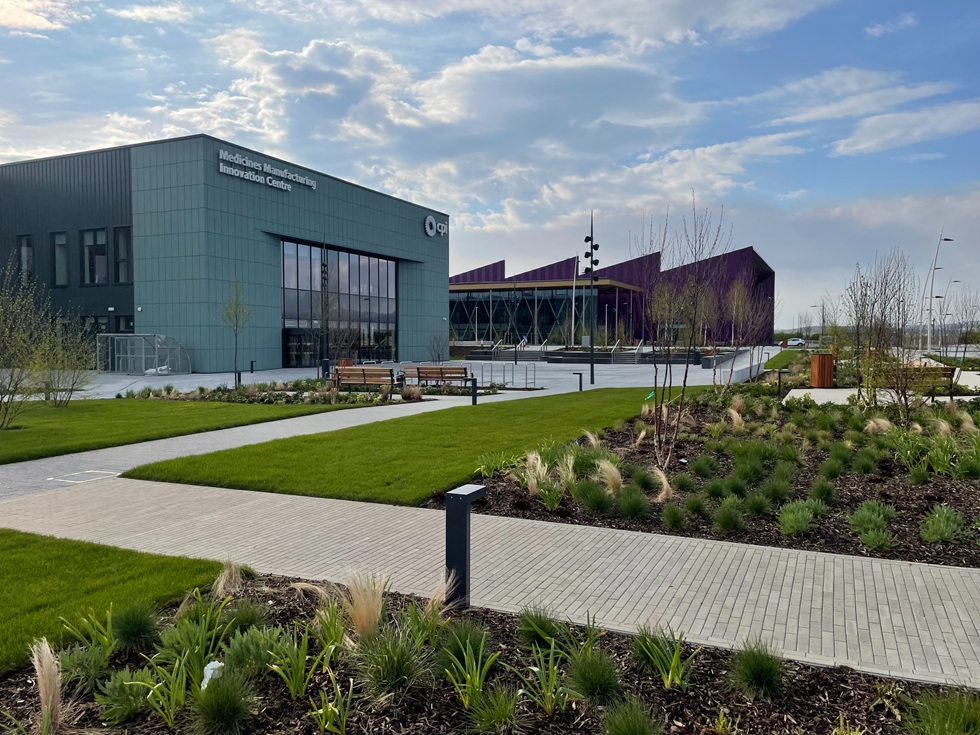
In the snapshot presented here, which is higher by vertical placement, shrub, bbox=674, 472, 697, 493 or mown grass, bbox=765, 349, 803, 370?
mown grass, bbox=765, 349, 803, 370

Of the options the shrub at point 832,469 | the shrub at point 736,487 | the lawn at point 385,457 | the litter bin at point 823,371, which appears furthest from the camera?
the litter bin at point 823,371

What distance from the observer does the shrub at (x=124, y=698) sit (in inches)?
143

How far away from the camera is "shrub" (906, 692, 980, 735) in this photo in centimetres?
323

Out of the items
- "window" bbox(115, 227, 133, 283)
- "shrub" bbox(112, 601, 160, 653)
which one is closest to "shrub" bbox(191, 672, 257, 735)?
"shrub" bbox(112, 601, 160, 653)

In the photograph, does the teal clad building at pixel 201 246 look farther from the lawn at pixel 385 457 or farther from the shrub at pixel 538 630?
the shrub at pixel 538 630

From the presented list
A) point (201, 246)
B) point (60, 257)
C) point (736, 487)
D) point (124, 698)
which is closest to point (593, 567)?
point (736, 487)

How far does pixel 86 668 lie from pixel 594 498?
200 inches

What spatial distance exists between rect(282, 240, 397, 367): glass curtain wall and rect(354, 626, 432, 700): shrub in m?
33.9

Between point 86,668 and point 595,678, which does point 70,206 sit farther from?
point 595,678

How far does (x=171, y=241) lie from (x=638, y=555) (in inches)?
1416

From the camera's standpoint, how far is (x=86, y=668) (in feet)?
13.2

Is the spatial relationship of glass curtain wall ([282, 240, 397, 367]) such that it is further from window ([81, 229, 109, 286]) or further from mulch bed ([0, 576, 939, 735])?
mulch bed ([0, 576, 939, 735])

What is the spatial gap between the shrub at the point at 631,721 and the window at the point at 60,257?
148 ft

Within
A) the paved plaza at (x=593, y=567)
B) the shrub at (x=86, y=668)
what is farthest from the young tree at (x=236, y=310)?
the shrub at (x=86, y=668)
